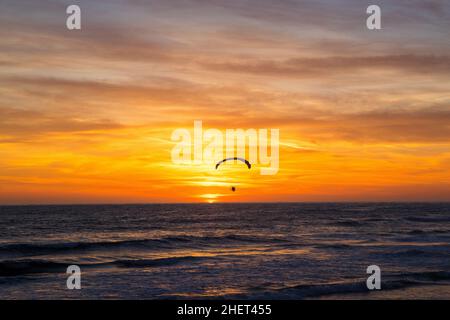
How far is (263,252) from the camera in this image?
3719cm

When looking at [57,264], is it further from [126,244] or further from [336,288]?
[336,288]

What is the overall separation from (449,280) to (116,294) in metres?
15.7

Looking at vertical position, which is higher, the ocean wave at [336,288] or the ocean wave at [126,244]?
the ocean wave at [336,288]

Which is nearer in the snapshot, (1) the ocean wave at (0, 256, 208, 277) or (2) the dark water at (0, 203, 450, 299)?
(2) the dark water at (0, 203, 450, 299)

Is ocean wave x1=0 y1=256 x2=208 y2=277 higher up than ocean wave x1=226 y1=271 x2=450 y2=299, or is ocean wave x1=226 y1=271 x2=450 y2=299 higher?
ocean wave x1=226 y1=271 x2=450 y2=299

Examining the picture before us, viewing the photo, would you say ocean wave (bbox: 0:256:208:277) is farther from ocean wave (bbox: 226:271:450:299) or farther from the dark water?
ocean wave (bbox: 226:271:450:299)

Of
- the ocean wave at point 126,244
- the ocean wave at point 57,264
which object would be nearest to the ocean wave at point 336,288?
the ocean wave at point 57,264

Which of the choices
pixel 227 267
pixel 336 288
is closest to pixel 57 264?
pixel 227 267

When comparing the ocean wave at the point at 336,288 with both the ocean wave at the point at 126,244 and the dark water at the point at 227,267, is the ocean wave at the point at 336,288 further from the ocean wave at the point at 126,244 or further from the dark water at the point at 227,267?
the ocean wave at the point at 126,244

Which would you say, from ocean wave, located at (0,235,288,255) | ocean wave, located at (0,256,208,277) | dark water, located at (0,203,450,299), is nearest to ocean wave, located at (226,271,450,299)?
dark water, located at (0,203,450,299)

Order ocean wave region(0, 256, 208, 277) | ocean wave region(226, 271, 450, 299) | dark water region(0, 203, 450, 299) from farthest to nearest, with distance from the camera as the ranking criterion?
ocean wave region(0, 256, 208, 277), dark water region(0, 203, 450, 299), ocean wave region(226, 271, 450, 299)

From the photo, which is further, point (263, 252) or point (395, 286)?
point (263, 252)
